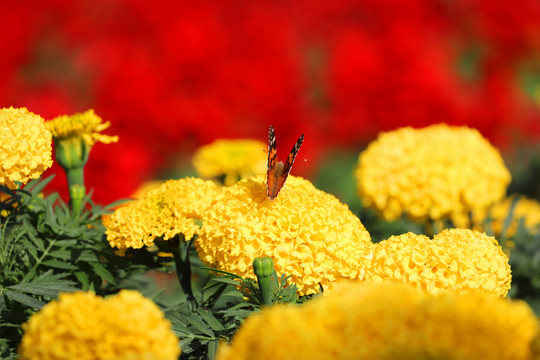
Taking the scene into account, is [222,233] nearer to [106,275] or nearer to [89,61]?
[106,275]

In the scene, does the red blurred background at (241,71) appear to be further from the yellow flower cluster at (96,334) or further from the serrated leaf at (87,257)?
the yellow flower cluster at (96,334)

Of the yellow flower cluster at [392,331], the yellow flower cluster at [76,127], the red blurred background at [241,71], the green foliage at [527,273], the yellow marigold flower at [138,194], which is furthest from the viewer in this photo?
the red blurred background at [241,71]

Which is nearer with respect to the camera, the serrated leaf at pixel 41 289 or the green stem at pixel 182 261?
the serrated leaf at pixel 41 289

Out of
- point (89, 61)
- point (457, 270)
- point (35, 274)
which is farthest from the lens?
point (89, 61)

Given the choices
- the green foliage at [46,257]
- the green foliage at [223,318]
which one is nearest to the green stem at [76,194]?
the green foliage at [46,257]

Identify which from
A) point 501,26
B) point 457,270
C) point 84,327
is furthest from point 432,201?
point 501,26

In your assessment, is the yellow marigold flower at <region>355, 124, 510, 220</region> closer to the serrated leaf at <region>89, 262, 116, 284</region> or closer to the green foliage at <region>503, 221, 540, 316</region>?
the green foliage at <region>503, 221, 540, 316</region>

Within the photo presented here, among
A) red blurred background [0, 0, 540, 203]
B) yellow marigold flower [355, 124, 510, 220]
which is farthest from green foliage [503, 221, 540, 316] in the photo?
red blurred background [0, 0, 540, 203]
